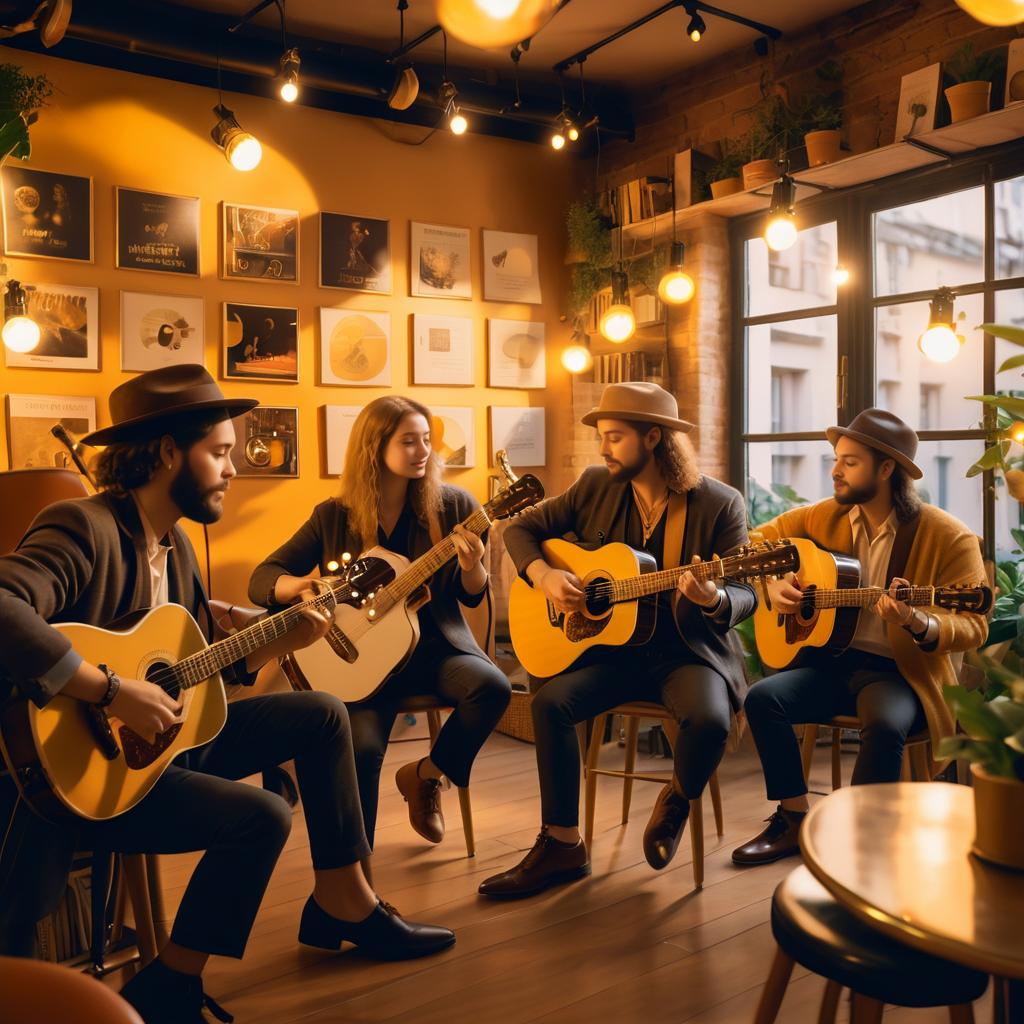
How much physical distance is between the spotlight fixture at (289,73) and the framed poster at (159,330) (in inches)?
40.1

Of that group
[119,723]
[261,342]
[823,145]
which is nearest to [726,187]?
[823,145]

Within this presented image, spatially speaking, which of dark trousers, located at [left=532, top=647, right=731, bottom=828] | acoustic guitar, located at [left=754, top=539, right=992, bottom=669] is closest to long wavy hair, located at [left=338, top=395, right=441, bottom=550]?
dark trousers, located at [left=532, top=647, right=731, bottom=828]

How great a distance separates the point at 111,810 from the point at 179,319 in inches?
120

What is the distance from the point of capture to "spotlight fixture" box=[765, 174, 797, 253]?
4090 mm

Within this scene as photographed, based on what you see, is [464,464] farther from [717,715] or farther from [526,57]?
[717,715]

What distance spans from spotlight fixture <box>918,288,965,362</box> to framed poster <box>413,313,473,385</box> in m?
A: 2.30

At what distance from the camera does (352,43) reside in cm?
488

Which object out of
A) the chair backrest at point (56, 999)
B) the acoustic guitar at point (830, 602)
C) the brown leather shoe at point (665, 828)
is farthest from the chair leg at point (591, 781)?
the chair backrest at point (56, 999)

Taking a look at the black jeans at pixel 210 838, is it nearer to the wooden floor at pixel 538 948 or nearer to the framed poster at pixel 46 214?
the wooden floor at pixel 538 948

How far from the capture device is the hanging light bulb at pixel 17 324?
397 cm

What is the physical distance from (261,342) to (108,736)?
10.0 ft

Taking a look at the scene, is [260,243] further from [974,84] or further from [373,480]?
[974,84]

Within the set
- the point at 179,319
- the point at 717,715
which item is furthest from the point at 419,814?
the point at 179,319

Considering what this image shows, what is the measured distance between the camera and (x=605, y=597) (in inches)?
126
